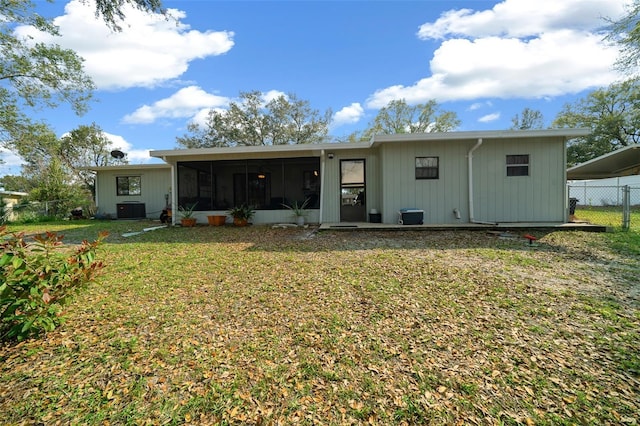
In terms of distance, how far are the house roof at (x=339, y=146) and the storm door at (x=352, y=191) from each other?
632 millimetres

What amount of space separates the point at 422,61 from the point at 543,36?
5512mm

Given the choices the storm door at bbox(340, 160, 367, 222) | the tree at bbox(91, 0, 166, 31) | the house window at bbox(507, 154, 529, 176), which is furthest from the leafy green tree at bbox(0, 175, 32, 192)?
the house window at bbox(507, 154, 529, 176)

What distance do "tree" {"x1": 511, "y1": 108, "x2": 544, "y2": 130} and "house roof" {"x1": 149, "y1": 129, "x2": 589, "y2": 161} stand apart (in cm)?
2483

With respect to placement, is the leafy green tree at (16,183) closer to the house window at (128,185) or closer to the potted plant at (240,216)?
the house window at (128,185)

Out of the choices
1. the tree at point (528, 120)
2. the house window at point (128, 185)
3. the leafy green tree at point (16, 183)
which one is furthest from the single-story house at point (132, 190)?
the tree at point (528, 120)

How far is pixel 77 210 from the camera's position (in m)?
14.0


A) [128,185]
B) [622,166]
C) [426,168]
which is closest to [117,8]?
[426,168]

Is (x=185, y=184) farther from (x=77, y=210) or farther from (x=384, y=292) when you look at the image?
(x=384, y=292)

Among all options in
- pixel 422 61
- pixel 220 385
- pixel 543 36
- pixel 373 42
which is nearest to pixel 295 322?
pixel 220 385

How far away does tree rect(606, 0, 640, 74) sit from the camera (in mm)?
8688

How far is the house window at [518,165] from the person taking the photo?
8188mm

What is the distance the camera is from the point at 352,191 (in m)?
9.65

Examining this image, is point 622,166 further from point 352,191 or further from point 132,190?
point 132,190

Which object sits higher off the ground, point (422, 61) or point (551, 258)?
point (422, 61)
